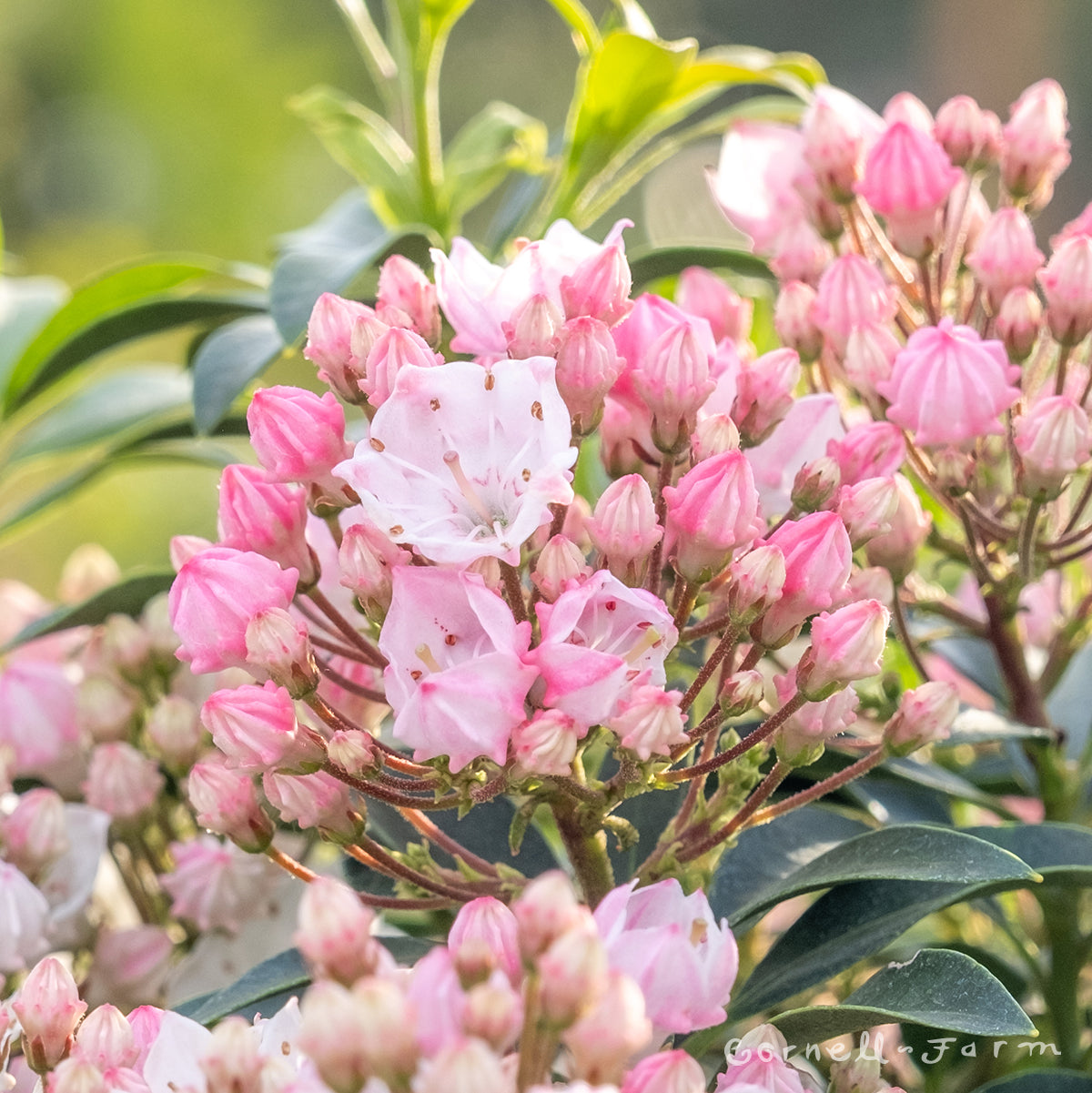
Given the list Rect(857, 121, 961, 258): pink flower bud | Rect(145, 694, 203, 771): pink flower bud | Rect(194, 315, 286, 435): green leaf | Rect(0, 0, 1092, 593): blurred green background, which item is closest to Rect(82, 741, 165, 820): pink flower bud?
Rect(145, 694, 203, 771): pink flower bud

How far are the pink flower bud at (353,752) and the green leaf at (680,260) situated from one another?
365 millimetres

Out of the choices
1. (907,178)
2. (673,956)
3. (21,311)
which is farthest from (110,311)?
(673,956)

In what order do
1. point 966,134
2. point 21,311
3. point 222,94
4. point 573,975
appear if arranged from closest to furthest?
point 573,975, point 966,134, point 21,311, point 222,94

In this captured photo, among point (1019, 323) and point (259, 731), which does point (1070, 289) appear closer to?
point (1019, 323)

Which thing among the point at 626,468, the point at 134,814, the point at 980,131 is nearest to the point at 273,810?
the point at 134,814

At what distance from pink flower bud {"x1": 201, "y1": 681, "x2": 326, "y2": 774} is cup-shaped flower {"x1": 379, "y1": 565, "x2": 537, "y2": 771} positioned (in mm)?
46

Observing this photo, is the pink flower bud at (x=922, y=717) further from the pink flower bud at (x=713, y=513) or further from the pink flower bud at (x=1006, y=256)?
the pink flower bud at (x=1006, y=256)

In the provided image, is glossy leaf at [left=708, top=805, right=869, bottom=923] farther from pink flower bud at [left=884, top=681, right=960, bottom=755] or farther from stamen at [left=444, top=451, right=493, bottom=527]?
stamen at [left=444, top=451, right=493, bottom=527]

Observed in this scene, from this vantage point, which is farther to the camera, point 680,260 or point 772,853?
point 680,260

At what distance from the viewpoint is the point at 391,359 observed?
569mm

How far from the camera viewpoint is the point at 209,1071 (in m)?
0.45

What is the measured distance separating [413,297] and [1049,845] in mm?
380

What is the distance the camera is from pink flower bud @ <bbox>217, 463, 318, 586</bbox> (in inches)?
23.2

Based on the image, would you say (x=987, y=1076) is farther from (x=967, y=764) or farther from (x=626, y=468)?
(x=626, y=468)
